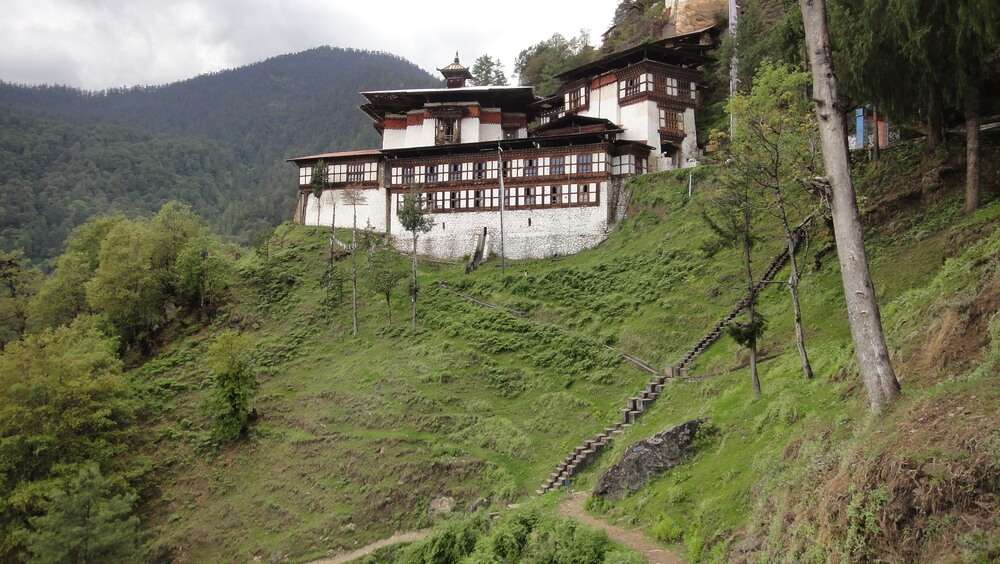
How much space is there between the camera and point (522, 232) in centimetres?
5897

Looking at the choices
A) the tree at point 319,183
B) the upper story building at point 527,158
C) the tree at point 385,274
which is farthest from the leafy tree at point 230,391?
the tree at point 319,183

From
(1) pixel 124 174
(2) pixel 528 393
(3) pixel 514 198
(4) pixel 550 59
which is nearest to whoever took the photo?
(2) pixel 528 393

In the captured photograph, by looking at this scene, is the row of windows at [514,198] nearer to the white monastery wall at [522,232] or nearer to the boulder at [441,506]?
the white monastery wall at [522,232]

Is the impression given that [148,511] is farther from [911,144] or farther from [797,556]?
[911,144]

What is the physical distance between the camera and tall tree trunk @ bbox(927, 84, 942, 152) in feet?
96.4

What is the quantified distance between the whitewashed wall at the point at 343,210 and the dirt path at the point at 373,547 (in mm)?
38531

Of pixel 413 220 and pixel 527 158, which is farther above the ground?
pixel 527 158

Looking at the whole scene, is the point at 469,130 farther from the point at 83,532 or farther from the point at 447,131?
the point at 83,532

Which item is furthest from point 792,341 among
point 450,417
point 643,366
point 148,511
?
point 148,511

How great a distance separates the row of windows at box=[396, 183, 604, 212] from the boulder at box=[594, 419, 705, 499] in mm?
35923

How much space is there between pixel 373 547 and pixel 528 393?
10.9 metres

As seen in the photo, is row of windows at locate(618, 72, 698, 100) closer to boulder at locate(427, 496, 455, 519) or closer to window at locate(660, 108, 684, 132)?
window at locate(660, 108, 684, 132)

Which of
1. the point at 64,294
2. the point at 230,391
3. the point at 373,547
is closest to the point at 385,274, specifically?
the point at 230,391

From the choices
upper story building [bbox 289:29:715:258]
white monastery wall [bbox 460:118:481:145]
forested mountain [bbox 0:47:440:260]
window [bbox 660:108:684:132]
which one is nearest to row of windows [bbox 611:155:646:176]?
upper story building [bbox 289:29:715:258]
